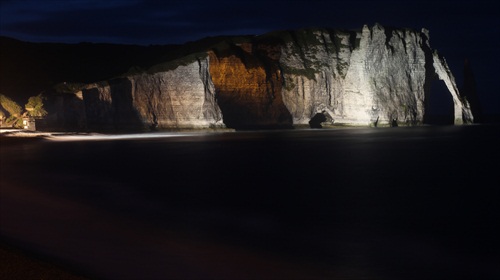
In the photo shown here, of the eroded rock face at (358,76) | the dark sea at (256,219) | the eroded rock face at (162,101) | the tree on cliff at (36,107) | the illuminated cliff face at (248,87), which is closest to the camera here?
the dark sea at (256,219)

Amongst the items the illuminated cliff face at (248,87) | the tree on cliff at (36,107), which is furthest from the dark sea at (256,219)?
the illuminated cliff face at (248,87)

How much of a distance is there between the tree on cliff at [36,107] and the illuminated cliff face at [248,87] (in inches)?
1106

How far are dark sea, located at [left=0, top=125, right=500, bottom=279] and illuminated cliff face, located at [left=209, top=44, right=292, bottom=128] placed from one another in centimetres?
5704

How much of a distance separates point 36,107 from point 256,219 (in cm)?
5930

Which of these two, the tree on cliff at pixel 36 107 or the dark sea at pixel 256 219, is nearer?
the dark sea at pixel 256 219

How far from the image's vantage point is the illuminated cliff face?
88.6 metres

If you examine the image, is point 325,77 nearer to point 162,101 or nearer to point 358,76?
point 358,76

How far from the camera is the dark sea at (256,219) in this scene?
10984 millimetres

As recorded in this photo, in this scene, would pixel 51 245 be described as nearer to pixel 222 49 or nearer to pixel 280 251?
pixel 280 251

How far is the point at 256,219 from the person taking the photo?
53.1 ft

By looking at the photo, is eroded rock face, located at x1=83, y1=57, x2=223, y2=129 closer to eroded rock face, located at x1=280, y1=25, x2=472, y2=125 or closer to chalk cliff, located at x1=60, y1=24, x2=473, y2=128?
chalk cliff, located at x1=60, y1=24, x2=473, y2=128

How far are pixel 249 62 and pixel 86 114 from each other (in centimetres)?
2947

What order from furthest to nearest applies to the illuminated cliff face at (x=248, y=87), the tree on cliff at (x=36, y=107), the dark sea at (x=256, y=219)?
the illuminated cliff face at (x=248, y=87)
the tree on cliff at (x=36, y=107)
the dark sea at (x=256, y=219)

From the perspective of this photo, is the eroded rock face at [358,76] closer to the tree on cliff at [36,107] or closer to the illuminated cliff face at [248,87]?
the illuminated cliff face at [248,87]
